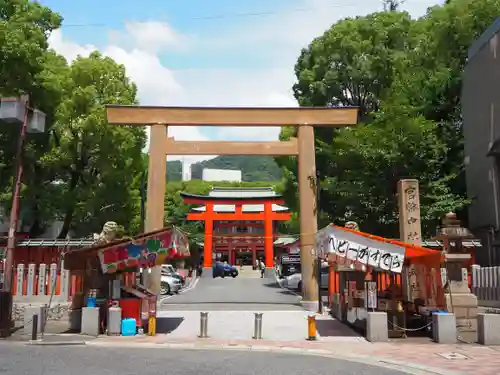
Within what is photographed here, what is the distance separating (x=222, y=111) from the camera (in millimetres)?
21984

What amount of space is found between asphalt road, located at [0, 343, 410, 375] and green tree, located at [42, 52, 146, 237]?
17.5 metres

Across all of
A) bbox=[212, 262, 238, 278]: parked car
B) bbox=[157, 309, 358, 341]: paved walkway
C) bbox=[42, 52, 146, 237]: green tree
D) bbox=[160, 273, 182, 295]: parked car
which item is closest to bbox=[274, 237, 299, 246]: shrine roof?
bbox=[212, 262, 238, 278]: parked car

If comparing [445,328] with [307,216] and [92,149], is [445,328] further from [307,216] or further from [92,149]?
[92,149]

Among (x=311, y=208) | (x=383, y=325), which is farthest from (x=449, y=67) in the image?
(x=383, y=325)

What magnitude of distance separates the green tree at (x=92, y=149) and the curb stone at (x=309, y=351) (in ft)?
56.0

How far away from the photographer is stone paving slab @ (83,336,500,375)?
981cm

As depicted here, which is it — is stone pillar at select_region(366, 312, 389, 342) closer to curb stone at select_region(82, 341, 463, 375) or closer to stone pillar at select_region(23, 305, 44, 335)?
curb stone at select_region(82, 341, 463, 375)

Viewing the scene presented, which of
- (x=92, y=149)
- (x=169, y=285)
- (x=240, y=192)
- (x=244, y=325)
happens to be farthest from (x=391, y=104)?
(x=240, y=192)

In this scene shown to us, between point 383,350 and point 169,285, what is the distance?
20204mm

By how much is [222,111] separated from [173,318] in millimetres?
8890

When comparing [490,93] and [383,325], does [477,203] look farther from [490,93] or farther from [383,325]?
[383,325]

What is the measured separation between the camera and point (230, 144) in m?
22.6

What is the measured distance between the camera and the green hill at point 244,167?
148 m

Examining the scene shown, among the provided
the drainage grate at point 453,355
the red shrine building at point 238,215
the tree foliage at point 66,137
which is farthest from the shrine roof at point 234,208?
the drainage grate at point 453,355
